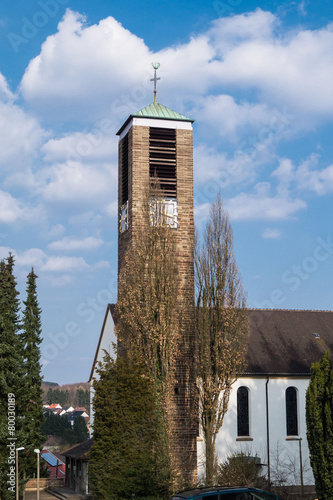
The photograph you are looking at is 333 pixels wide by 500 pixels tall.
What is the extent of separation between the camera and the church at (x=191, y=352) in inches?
1121

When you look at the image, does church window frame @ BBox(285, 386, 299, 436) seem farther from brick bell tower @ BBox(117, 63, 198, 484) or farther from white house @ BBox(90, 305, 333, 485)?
brick bell tower @ BBox(117, 63, 198, 484)

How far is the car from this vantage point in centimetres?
1605

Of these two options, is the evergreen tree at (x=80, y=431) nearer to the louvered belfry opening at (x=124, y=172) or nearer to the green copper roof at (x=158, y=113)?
the louvered belfry opening at (x=124, y=172)

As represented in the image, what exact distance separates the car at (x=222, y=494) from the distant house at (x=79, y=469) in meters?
20.1

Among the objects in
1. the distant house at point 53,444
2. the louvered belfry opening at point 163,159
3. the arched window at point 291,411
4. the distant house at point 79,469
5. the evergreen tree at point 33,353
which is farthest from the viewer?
the distant house at point 53,444

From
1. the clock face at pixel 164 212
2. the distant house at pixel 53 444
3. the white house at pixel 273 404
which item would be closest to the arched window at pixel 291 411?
the white house at pixel 273 404

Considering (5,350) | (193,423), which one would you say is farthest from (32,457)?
(193,423)

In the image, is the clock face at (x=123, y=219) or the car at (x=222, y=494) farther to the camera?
the clock face at (x=123, y=219)

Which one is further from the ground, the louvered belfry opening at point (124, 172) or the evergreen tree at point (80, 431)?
the louvered belfry opening at point (124, 172)

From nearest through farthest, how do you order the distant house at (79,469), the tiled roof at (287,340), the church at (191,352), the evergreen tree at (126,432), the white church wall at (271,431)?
the evergreen tree at (126,432)
the church at (191,352)
the white church wall at (271,431)
the tiled roof at (287,340)
the distant house at (79,469)

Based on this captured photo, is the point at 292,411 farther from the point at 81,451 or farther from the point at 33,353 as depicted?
the point at 33,353

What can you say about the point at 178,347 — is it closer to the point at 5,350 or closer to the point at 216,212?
the point at 216,212

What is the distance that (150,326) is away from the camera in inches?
1062

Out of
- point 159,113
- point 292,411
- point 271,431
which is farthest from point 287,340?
point 159,113
